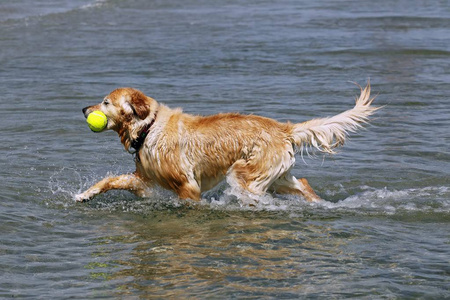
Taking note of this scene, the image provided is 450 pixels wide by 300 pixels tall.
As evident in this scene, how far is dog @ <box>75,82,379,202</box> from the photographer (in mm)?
7637

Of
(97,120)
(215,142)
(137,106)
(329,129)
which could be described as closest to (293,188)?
(329,129)

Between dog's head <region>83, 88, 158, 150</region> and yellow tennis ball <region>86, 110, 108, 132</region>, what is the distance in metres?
0.04

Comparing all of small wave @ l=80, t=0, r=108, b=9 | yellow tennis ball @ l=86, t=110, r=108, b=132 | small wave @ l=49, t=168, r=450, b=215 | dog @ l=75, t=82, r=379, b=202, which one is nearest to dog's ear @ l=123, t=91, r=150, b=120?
dog @ l=75, t=82, r=379, b=202

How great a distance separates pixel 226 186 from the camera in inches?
327

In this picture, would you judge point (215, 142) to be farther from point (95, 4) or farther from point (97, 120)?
point (95, 4)

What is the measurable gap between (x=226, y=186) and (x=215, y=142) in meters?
0.74

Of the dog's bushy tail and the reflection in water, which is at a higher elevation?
the dog's bushy tail

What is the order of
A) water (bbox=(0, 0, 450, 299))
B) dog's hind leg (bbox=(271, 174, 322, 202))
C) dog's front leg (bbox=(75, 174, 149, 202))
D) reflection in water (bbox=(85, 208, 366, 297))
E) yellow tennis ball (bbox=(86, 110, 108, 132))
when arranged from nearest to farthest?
reflection in water (bbox=(85, 208, 366, 297)) < water (bbox=(0, 0, 450, 299)) < yellow tennis ball (bbox=(86, 110, 108, 132)) < dog's hind leg (bbox=(271, 174, 322, 202)) < dog's front leg (bbox=(75, 174, 149, 202))

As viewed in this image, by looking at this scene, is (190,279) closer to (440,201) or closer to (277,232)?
(277,232)

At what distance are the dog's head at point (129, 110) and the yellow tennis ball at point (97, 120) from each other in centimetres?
4

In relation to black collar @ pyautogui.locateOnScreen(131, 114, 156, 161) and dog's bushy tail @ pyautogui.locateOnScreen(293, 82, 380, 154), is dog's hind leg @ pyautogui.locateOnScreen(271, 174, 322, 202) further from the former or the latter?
black collar @ pyautogui.locateOnScreen(131, 114, 156, 161)

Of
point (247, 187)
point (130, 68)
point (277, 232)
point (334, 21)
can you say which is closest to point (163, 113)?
point (247, 187)

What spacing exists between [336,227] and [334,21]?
50.2ft

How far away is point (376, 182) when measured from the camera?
885 cm
